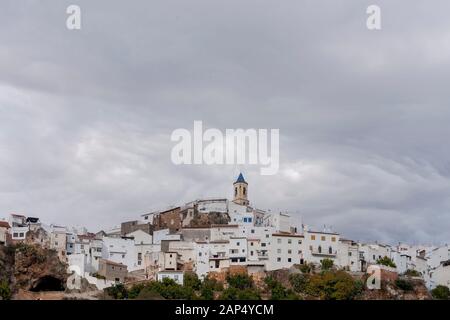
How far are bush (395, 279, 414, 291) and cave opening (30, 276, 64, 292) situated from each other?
13.6 meters

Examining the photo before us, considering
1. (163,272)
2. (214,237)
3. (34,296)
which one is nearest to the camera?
(34,296)

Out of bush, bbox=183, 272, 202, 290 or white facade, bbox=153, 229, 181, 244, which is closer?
bush, bbox=183, 272, 202, 290

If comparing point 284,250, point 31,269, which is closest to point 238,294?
point 284,250

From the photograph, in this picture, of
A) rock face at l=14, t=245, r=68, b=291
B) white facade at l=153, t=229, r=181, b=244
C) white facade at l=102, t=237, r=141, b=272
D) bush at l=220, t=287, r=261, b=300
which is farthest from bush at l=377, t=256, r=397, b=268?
rock face at l=14, t=245, r=68, b=291

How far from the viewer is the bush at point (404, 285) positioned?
33.7 m

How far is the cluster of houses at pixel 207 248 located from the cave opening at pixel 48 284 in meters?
1.04

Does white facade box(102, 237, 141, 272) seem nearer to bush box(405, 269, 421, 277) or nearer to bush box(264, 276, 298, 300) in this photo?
bush box(264, 276, 298, 300)

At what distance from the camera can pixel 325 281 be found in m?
31.4

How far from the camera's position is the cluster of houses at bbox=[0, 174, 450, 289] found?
3341 centimetres

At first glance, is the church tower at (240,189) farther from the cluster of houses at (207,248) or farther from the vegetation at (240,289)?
the vegetation at (240,289)

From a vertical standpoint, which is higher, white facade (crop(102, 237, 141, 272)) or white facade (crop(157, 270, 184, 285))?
white facade (crop(102, 237, 141, 272))

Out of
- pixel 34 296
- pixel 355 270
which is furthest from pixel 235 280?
pixel 34 296
